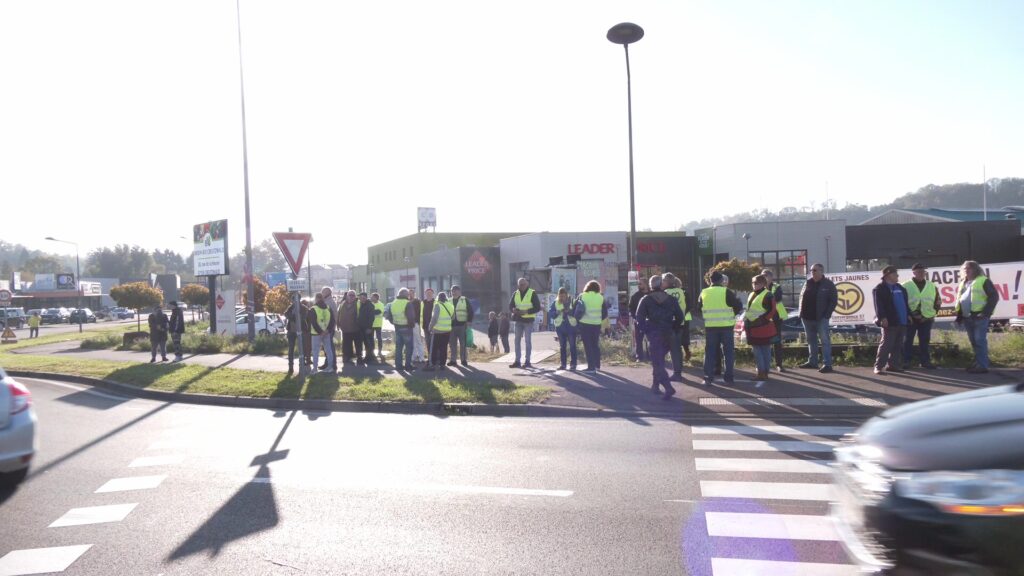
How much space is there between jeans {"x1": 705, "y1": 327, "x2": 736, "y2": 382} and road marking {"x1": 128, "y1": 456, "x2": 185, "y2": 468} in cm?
771

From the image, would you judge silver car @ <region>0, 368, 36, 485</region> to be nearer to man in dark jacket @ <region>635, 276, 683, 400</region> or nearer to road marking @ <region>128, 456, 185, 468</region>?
road marking @ <region>128, 456, 185, 468</region>

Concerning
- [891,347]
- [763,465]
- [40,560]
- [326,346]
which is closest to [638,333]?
[891,347]

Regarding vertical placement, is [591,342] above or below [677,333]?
below

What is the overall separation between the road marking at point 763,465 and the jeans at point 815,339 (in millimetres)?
6014

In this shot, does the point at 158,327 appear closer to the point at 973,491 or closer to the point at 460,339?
the point at 460,339

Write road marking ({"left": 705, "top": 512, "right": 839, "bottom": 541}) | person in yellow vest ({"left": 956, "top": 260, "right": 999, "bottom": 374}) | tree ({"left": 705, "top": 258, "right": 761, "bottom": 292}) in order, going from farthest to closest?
tree ({"left": 705, "top": 258, "right": 761, "bottom": 292}) → person in yellow vest ({"left": 956, "top": 260, "right": 999, "bottom": 374}) → road marking ({"left": 705, "top": 512, "right": 839, "bottom": 541})

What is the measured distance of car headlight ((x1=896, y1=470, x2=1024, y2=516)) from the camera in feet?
9.40

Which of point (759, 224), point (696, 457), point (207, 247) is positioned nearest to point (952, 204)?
point (759, 224)

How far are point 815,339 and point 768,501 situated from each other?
7954 millimetres

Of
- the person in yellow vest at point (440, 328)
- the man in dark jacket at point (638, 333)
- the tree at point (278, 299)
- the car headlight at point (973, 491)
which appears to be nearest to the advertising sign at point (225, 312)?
the tree at point (278, 299)

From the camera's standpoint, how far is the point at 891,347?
11945 mm

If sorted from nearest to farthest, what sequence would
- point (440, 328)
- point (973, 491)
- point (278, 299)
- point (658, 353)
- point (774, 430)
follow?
point (973, 491)
point (774, 430)
point (658, 353)
point (440, 328)
point (278, 299)

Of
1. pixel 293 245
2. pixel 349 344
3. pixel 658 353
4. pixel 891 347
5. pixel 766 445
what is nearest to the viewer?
pixel 766 445

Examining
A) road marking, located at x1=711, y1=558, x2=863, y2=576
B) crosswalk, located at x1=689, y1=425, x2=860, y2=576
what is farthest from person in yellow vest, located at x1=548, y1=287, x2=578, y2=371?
road marking, located at x1=711, y1=558, x2=863, y2=576
